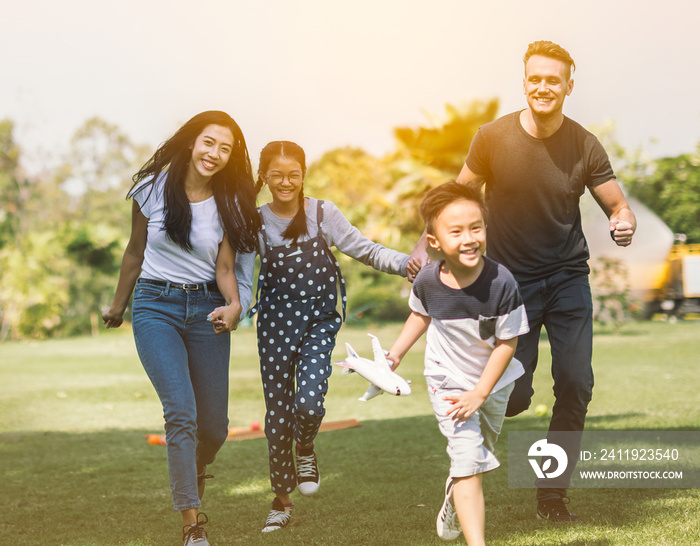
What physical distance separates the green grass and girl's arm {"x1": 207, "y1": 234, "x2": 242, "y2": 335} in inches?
47.3

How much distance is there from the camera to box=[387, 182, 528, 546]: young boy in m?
3.67

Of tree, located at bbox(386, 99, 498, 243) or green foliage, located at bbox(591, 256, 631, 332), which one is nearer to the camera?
green foliage, located at bbox(591, 256, 631, 332)

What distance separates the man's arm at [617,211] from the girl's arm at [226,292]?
1.99m

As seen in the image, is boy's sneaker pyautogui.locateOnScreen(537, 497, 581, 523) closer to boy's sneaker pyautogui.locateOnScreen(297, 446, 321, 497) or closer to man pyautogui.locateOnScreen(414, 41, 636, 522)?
man pyautogui.locateOnScreen(414, 41, 636, 522)

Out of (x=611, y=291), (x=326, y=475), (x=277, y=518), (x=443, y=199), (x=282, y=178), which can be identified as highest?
(x=282, y=178)

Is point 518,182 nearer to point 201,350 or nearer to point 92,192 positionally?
point 201,350

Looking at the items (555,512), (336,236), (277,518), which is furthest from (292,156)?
(555,512)

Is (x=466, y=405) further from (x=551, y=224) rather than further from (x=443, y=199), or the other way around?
(x=551, y=224)

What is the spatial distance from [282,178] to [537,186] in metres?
1.42

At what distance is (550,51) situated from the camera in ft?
15.1

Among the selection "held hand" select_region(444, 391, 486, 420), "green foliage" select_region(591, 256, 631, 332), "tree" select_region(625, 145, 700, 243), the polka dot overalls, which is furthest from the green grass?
"tree" select_region(625, 145, 700, 243)

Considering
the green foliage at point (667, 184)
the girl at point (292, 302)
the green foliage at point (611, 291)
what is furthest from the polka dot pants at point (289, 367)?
the green foliage at point (667, 184)

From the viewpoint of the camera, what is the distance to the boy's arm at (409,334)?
392 centimetres

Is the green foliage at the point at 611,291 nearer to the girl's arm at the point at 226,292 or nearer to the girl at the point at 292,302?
the girl at the point at 292,302
